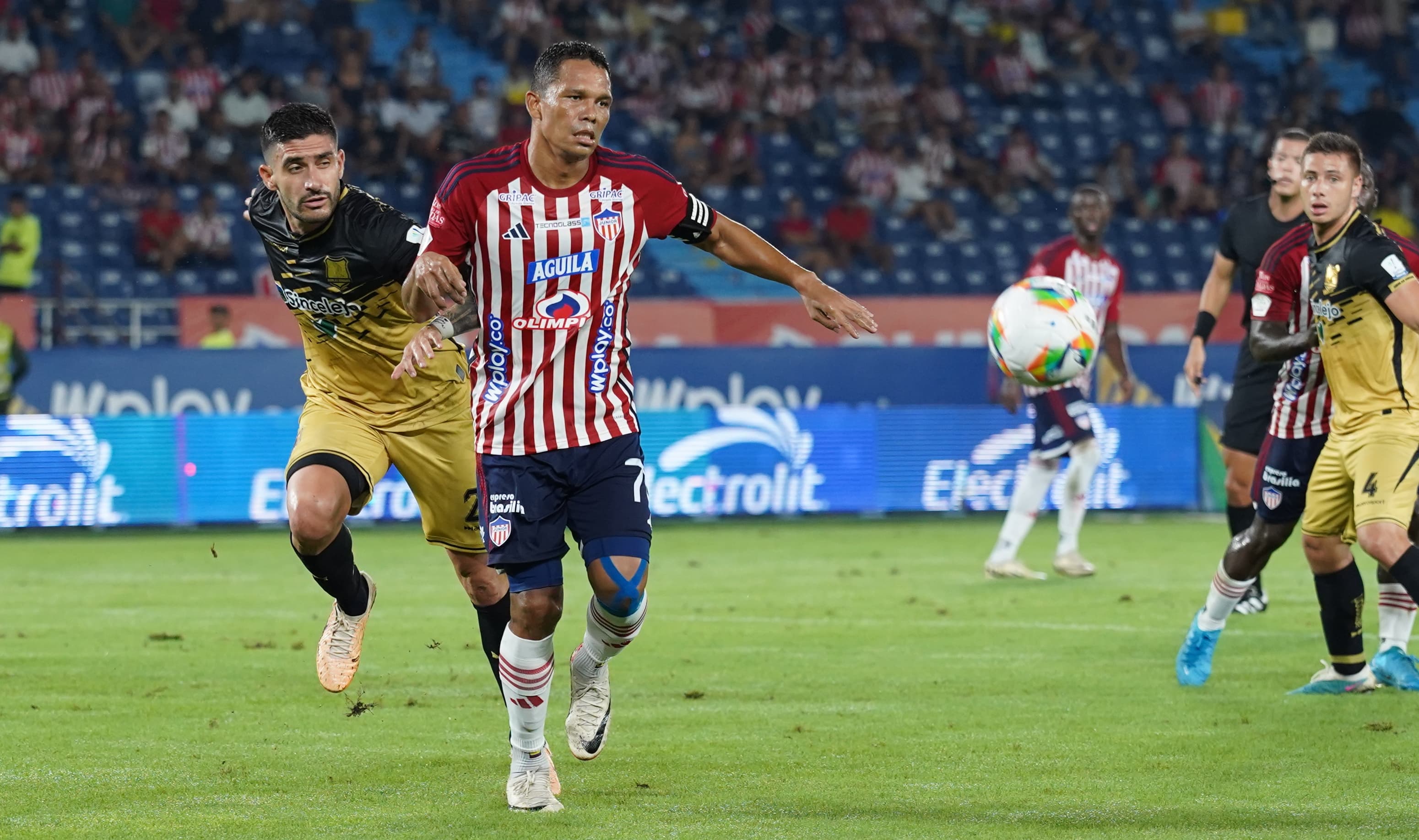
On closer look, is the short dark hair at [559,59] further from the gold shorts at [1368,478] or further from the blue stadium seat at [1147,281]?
the blue stadium seat at [1147,281]

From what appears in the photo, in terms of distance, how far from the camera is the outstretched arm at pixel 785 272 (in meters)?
5.54

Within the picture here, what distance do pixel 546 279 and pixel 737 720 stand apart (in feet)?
7.61

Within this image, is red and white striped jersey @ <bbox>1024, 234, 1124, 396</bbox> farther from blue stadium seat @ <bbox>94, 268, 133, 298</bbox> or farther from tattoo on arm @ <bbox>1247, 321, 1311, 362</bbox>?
blue stadium seat @ <bbox>94, 268, 133, 298</bbox>

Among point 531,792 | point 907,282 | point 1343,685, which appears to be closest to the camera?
point 531,792

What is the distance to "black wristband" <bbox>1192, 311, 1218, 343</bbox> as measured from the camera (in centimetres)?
943

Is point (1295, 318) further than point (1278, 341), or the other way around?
point (1295, 318)

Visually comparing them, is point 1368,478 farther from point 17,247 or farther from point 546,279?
point 17,247

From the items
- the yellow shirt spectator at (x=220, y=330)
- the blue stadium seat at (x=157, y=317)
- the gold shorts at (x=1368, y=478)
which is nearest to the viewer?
the gold shorts at (x=1368, y=478)

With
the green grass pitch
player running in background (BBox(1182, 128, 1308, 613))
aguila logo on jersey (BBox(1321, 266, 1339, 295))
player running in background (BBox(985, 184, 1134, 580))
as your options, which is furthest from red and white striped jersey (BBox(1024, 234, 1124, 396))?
aguila logo on jersey (BBox(1321, 266, 1339, 295))

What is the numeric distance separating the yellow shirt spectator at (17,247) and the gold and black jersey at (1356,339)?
1556 cm

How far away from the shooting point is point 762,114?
24.9 m

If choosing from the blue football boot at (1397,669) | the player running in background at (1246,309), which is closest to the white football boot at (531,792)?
the blue football boot at (1397,669)

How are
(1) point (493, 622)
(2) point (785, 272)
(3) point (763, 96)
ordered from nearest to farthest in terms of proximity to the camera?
1. (2) point (785, 272)
2. (1) point (493, 622)
3. (3) point (763, 96)

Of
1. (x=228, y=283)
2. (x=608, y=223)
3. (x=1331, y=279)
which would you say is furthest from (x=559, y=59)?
(x=228, y=283)
